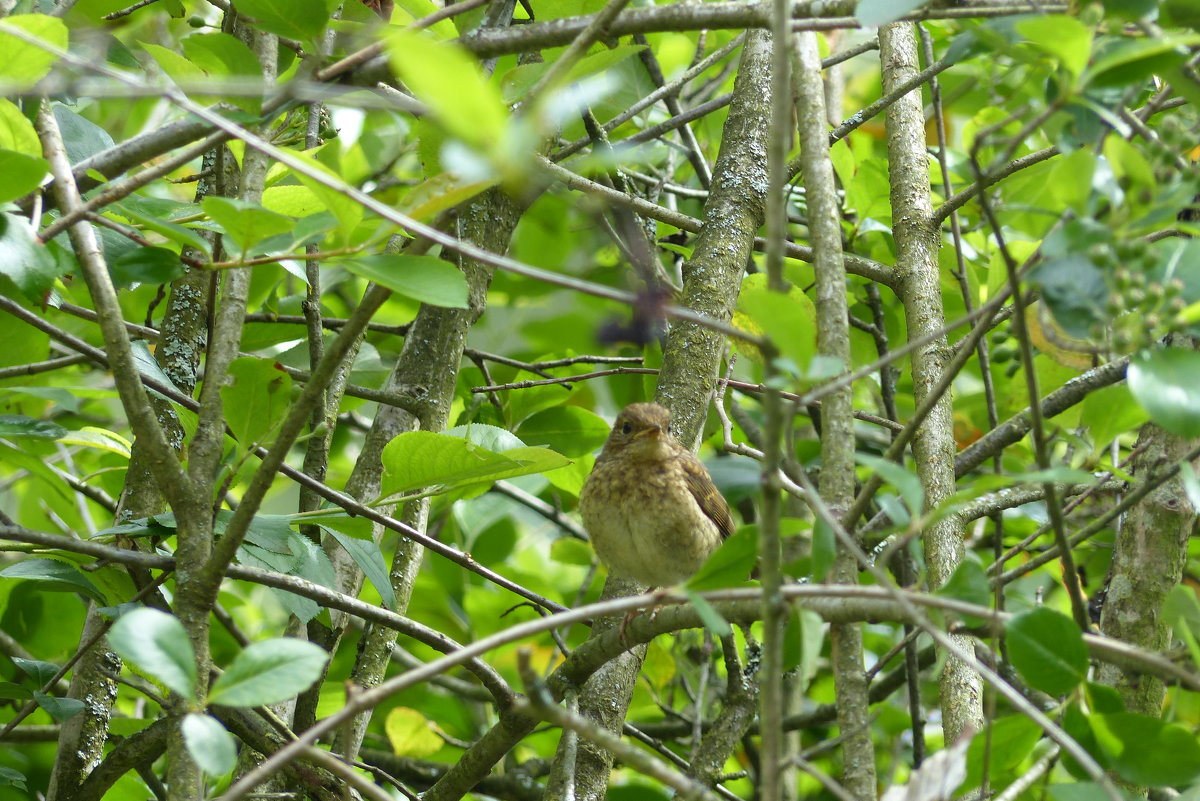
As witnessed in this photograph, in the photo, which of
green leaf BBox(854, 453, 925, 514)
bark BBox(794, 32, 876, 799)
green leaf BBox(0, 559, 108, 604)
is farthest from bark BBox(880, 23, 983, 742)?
green leaf BBox(0, 559, 108, 604)

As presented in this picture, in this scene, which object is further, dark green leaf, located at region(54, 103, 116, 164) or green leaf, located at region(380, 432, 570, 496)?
dark green leaf, located at region(54, 103, 116, 164)

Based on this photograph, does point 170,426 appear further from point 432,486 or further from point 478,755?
point 478,755

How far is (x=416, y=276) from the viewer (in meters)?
1.89

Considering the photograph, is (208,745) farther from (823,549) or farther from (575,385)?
(575,385)

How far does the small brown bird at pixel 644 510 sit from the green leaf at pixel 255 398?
1845 mm

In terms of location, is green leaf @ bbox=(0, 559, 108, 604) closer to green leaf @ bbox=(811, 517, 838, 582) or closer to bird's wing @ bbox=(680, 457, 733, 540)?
green leaf @ bbox=(811, 517, 838, 582)

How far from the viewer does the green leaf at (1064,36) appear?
1562mm

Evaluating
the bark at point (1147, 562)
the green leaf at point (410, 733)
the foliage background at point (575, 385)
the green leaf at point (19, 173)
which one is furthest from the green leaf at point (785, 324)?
the green leaf at point (410, 733)

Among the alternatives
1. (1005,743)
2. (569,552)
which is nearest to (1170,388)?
(1005,743)

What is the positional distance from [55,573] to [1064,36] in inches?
89.3

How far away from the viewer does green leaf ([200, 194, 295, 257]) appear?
1916 mm

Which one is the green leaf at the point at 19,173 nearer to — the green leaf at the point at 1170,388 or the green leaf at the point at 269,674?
the green leaf at the point at 269,674

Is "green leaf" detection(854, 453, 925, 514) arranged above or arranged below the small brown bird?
below

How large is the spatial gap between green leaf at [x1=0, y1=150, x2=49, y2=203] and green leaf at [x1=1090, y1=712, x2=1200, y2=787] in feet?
6.73
